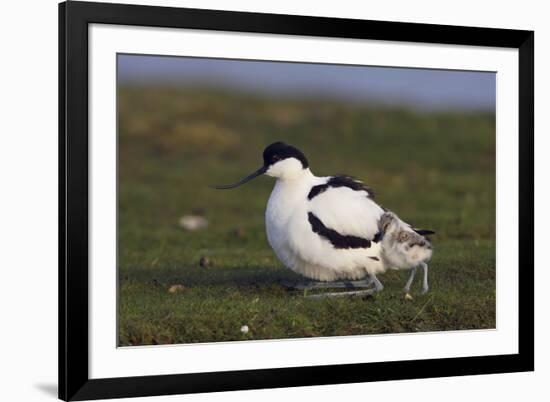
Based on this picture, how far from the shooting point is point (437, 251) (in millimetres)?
9555

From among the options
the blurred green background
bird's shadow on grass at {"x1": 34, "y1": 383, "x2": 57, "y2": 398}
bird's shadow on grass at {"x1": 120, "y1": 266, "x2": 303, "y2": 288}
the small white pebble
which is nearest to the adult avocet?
the blurred green background

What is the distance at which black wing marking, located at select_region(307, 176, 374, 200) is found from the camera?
8047 millimetres

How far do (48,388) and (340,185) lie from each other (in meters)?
2.95

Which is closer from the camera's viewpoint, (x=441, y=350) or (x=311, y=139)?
(x=441, y=350)

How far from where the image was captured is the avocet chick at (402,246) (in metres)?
8.21

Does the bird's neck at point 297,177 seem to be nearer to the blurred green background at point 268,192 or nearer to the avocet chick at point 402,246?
the avocet chick at point 402,246

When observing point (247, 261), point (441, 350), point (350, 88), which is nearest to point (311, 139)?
point (350, 88)

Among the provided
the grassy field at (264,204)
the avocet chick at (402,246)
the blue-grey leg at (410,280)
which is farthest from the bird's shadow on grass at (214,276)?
the blue-grey leg at (410,280)

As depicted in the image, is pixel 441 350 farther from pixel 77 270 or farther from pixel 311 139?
pixel 311 139

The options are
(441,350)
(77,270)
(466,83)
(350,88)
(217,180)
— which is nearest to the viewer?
(77,270)

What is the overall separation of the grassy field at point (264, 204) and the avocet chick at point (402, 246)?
0.72ft

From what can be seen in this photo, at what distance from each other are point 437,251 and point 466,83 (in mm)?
1869

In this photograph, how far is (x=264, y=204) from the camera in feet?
44.4

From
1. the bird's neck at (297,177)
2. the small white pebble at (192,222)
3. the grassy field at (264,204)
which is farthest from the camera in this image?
the small white pebble at (192,222)
